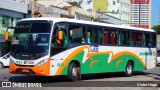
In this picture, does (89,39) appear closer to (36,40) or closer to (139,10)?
(36,40)

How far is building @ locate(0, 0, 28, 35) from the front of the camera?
41.8m

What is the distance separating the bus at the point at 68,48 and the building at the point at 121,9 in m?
84.3

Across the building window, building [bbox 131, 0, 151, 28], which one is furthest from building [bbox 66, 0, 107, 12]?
the building window

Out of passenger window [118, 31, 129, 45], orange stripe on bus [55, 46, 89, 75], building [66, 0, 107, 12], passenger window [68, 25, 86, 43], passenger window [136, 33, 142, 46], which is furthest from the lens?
building [66, 0, 107, 12]

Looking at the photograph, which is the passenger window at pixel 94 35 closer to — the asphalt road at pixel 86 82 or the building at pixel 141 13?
the asphalt road at pixel 86 82

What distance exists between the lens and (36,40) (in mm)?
17125

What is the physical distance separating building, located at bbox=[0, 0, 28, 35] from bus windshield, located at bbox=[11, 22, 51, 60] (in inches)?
951

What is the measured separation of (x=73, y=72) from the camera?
18.5 metres

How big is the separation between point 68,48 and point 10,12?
26.5 meters

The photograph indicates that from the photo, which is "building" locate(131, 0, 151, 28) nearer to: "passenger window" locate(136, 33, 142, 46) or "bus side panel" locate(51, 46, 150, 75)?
"passenger window" locate(136, 33, 142, 46)

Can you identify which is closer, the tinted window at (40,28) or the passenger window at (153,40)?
the tinted window at (40,28)

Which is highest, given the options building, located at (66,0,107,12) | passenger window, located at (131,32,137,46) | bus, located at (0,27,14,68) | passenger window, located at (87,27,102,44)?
building, located at (66,0,107,12)

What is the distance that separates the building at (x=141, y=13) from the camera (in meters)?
114

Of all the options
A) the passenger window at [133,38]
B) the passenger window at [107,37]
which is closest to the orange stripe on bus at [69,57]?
the passenger window at [107,37]
